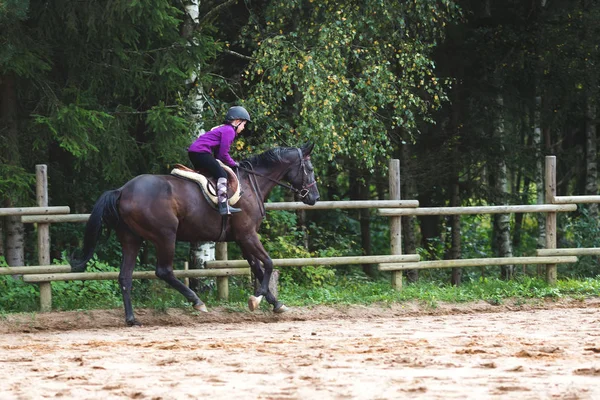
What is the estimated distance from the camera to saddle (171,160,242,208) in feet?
37.8

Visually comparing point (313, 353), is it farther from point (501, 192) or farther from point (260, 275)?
point (501, 192)

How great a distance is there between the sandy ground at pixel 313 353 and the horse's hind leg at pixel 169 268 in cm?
22

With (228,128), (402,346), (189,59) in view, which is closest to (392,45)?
(189,59)

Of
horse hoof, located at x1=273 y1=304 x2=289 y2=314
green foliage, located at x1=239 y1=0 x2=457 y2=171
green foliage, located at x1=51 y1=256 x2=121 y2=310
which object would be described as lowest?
horse hoof, located at x1=273 y1=304 x2=289 y2=314

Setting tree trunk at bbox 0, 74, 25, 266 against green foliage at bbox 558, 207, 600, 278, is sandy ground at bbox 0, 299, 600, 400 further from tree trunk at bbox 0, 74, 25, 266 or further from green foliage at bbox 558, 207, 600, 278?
green foliage at bbox 558, 207, 600, 278

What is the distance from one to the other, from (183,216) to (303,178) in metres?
1.65

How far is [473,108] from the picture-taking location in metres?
19.7

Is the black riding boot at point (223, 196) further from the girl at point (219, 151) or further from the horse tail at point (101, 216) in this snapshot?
the horse tail at point (101, 216)

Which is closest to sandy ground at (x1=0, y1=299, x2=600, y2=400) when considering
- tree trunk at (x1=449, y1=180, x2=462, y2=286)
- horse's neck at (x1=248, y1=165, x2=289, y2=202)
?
horse's neck at (x1=248, y1=165, x2=289, y2=202)

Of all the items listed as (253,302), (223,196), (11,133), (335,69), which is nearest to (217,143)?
(223,196)

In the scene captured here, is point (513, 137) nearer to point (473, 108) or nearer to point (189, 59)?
point (473, 108)

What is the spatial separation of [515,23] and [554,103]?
2030 millimetres

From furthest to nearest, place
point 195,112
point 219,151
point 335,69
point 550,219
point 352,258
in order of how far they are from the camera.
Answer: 1. point 335,69
2. point 195,112
3. point 550,219
4. point 352,258
5. point 219,151

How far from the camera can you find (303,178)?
12.3 metres
